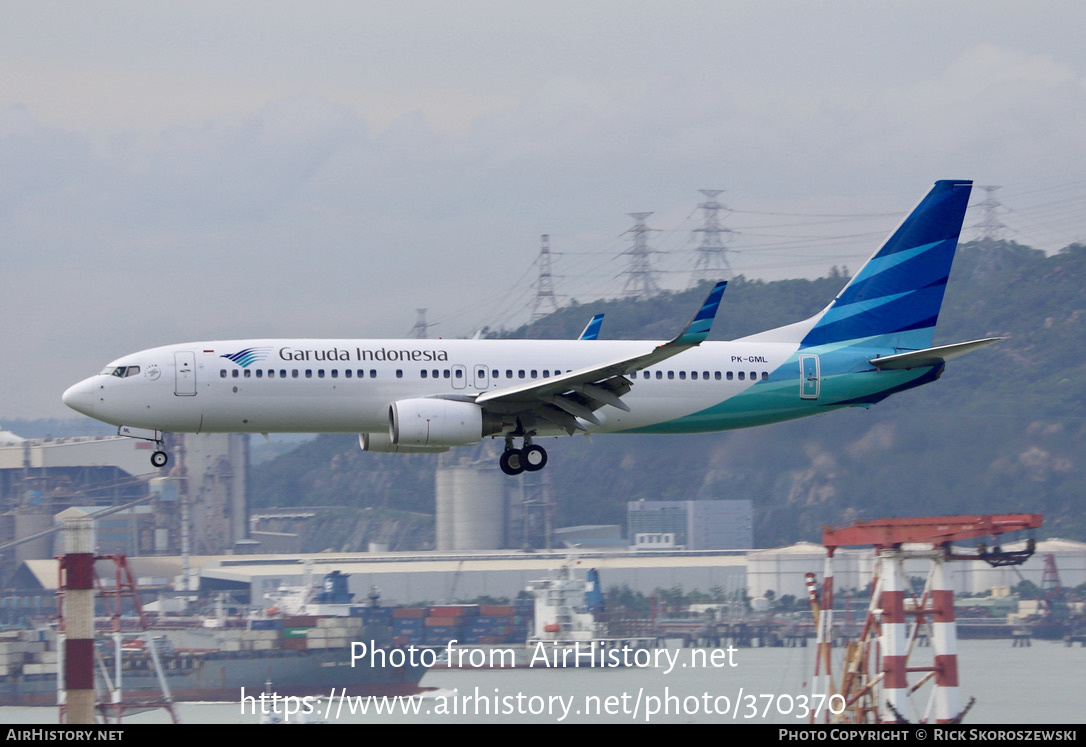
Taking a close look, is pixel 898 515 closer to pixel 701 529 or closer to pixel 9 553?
pixel 701 529

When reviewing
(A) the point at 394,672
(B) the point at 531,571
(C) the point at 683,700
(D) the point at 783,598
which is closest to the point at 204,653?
(A) the point at 394,672

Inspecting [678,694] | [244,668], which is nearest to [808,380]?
[678,694]

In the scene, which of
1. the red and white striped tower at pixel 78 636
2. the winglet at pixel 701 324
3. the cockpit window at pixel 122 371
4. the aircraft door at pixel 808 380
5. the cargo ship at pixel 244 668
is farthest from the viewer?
the cargo ship at pixel 244 668

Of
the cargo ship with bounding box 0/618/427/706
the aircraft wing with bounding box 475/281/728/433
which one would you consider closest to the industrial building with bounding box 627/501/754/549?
the cargo ship with bounding box 0/618/427/706

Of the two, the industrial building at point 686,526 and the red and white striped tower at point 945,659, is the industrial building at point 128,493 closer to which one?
the industrial building at point 686,526

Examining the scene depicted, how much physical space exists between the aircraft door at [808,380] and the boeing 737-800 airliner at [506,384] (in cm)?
3

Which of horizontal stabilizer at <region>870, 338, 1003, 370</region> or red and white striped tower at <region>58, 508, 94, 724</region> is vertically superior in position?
horizontal stabilizer at <region>870, 338, 1003, 370</region>

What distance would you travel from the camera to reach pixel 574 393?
32031 mm

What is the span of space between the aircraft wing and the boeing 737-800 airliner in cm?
5

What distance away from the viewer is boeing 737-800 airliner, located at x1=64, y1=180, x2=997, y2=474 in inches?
1232

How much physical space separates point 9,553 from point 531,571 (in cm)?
5245

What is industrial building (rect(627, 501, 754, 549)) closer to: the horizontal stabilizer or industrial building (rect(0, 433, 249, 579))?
industrial building (rect(0, 433, 249, 579))

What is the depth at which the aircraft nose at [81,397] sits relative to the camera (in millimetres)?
31781

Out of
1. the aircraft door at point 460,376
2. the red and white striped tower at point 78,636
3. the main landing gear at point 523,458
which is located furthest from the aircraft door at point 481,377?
the red and white striped tower at point 78,636
